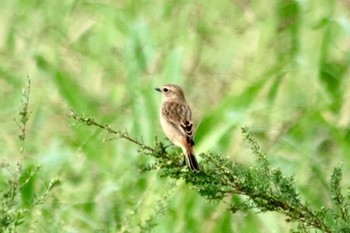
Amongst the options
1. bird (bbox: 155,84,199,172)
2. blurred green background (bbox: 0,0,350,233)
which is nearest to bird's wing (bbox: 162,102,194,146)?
bird (bbox: 155,84,199,172)

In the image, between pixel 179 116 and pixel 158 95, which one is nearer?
pixel 179 116

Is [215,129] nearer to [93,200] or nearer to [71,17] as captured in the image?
[93,200]

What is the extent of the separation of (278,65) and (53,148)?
1.23m

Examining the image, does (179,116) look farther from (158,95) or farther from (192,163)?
(192,163)

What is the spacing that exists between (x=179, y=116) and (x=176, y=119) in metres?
0.04

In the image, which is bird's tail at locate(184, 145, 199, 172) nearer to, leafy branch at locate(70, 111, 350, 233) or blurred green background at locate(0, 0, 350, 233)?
leafy branch at locate(70, 111, 350, 233)

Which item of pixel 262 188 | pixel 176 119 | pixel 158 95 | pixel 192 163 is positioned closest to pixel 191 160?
pixel 192 163

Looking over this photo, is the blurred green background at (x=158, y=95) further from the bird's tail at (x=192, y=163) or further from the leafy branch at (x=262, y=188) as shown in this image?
the leafy branch at (x=262, y=188)

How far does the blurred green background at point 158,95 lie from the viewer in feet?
22.9

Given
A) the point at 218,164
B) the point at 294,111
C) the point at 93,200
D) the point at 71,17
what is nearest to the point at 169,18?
the point at 71,17

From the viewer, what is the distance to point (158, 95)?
24.7 feet

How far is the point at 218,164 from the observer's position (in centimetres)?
442

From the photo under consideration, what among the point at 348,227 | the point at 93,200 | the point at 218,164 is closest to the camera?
the point at 348,227

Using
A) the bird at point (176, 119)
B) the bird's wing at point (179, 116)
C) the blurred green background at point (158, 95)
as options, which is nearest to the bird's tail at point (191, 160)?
the bird at point (176, 119)
